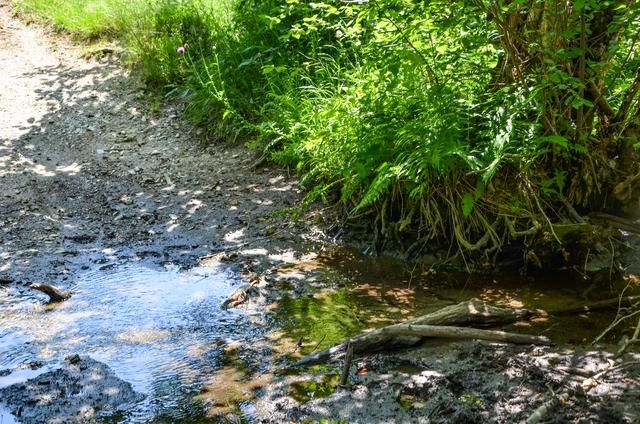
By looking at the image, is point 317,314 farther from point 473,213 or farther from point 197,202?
point 197,202

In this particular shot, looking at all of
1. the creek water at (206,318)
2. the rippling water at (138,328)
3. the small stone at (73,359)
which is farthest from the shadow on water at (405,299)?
the small stone at (73,359)

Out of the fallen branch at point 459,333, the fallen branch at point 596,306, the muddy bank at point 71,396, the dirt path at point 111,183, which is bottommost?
the muddy bank at point 71,396

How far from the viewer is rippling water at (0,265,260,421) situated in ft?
14.5

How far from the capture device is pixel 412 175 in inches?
216

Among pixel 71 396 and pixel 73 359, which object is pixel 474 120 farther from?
pixel 71 396

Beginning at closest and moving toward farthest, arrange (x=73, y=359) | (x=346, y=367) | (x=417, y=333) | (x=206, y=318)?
(x=346, y=367), (x=73, y=359), (x=417, y=333), (x=206, y=318)

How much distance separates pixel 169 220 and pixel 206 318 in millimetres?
2255

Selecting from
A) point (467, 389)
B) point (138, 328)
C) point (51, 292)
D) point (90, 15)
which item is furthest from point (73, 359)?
point (90, 15)

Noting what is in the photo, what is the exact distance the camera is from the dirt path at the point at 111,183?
6.63 m

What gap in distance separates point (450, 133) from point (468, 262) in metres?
1.24

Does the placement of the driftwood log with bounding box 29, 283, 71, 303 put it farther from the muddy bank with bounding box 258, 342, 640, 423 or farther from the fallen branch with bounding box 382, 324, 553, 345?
the fallen branch with bounding box 382, 324, 553, 345

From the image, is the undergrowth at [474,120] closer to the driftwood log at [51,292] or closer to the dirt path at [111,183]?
the dirt path at [111,183]

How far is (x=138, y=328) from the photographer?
5.07 m

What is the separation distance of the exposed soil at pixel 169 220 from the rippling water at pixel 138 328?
27cm
